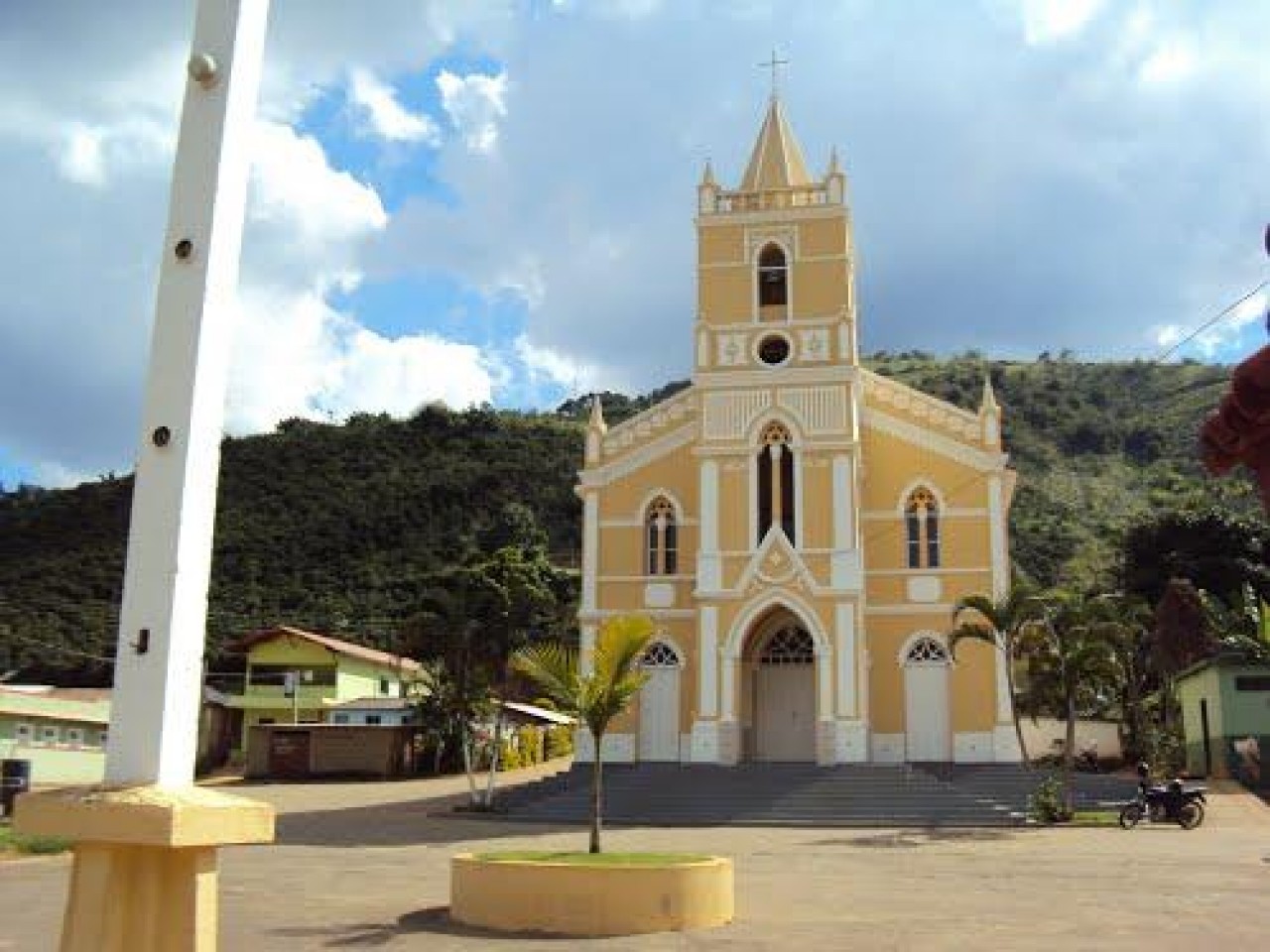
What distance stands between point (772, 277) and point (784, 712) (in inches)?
394

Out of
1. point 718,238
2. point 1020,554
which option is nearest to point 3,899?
point 718,238

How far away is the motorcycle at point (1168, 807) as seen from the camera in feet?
70.5

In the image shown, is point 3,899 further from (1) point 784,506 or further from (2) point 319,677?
(2) point 319,677

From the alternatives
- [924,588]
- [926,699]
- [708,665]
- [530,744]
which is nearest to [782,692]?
[708,665]

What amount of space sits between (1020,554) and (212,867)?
65856 millimetres

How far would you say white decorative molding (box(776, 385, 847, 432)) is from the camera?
28.7 metres

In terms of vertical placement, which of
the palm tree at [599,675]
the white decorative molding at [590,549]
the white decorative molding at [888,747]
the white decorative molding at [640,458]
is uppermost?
the white decorative molding at [640,458]

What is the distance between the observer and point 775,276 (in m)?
30.8

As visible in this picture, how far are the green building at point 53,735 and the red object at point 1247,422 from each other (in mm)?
33991

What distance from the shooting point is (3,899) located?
1301 centimetres

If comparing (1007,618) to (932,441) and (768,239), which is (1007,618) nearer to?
(932,441)

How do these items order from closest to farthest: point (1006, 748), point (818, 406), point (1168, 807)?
point (1168, 807) < point (1006, 748) < point (818, 406)

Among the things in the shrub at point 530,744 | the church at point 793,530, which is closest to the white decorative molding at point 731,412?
the church at point 793,530

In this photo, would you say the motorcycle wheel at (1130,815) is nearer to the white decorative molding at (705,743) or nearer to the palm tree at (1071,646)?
the palm tree at (1071,646)
